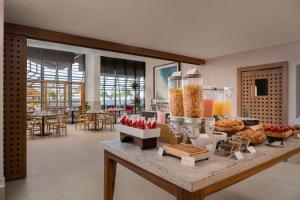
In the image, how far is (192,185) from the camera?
1.01 m

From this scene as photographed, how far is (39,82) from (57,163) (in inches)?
278

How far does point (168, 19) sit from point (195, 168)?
2.46m

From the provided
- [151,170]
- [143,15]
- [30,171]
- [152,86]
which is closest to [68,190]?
[30,171]

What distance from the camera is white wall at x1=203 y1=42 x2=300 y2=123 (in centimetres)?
433

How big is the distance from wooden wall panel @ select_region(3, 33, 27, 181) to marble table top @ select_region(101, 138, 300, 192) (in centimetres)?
232

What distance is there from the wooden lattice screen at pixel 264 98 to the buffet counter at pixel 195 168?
3.32 metres

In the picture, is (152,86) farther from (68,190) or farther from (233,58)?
(68,190)

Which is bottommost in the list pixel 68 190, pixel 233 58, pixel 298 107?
pixel 68 190

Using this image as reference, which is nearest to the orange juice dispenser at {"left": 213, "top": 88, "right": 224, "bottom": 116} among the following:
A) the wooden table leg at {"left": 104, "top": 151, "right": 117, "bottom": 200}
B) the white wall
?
the wooden table leg at {"left": 104, "top": 151, "right": 117, "bottom": 200}

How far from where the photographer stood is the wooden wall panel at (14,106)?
307 centimetres

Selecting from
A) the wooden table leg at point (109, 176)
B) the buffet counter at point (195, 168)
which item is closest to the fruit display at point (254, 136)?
the buffet counter at point (195, 168)

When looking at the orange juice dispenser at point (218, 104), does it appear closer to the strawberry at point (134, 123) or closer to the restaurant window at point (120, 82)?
the strawberry at point (134, 123)

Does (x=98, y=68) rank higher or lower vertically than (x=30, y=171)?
higher

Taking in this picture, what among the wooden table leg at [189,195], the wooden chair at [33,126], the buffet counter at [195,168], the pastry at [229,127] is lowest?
the wooden chair at [33,126]
